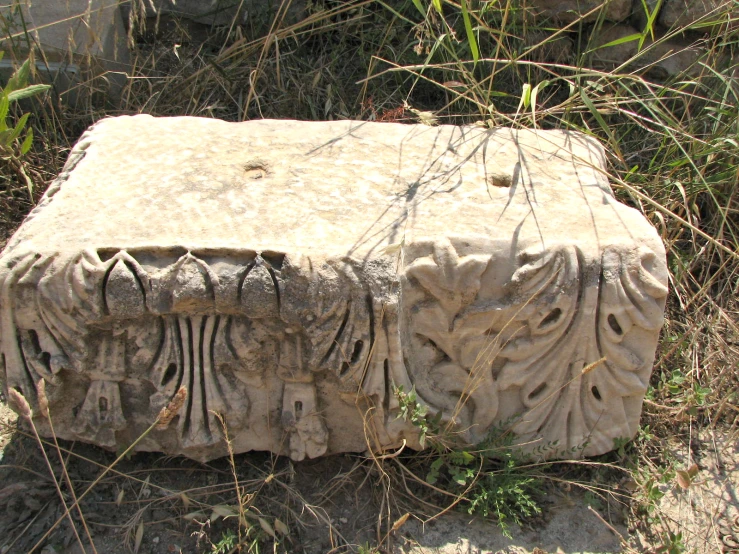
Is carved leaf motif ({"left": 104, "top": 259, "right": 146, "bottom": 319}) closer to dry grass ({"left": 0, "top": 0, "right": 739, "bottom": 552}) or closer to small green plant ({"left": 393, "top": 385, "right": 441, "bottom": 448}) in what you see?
dry grass ({"left": 0, "top": 0, "right": 739, "bottom": 552})

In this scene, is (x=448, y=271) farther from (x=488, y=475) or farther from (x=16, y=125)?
(x=16, y=125)

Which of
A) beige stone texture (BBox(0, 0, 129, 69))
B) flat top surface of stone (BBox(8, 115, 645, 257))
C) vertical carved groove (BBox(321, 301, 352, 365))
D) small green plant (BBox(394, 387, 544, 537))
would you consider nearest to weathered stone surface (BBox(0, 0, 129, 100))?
beige stone texture (BBox(0, 0, 129, 69))

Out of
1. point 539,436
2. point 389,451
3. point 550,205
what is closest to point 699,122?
point 550,205

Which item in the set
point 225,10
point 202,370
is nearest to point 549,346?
point 202,370

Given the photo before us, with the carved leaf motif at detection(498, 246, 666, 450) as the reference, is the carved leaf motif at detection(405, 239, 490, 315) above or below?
above

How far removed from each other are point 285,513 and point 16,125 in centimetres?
177

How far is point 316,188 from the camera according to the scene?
89.1 inches

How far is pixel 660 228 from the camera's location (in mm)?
2914

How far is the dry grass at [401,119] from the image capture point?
2215 mm

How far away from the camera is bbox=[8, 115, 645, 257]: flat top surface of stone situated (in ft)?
6.78

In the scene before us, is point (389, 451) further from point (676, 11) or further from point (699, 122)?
point (676, 11)

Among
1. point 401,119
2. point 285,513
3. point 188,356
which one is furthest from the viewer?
point 401,119

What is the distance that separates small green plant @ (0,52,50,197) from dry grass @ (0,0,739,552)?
3.4 inches

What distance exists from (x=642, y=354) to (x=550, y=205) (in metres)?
0.48
